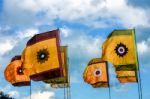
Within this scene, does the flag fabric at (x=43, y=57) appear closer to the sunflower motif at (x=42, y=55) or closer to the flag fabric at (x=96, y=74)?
the sunflower motif at (x=42, y=55)

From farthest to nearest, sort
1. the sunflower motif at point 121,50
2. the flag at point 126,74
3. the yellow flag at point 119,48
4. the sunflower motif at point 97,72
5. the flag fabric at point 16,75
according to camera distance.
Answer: the flag fabric at point 16,75, the sunflower motif at point 97,72, the flag at point 126,74, the yellow flag at point 119,48, the sunflower motif at point 121,50

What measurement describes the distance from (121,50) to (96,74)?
49.8 ft

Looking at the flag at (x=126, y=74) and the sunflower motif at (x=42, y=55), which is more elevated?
the sunflower motif at (x=42, y=55)

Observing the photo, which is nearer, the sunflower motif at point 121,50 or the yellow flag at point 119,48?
the sunflower motif at point 121,50

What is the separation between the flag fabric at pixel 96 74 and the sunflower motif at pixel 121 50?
560 inches

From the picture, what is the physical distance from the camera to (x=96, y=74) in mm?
66562

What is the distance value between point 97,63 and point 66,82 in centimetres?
810

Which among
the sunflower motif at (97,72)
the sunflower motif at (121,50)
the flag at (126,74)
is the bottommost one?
the flag at (126,74)

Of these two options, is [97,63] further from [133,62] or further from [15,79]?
[133,62]

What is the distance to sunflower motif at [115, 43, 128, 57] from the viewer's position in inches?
2037

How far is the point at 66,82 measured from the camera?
61.7m

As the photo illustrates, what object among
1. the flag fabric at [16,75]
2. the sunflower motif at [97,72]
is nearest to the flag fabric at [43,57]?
the sunflower motif at [97,72]

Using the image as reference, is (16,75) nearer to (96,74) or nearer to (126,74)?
(96,74)

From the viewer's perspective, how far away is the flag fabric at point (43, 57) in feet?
164
